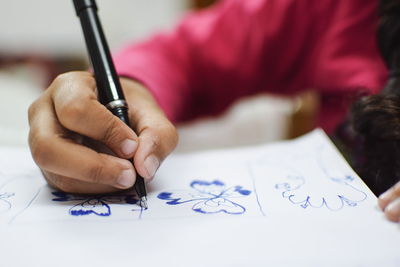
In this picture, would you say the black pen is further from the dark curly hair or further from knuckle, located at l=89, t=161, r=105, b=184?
the dark curly hair

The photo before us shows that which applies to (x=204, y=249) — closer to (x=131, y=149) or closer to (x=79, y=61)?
(x=131, y=149)

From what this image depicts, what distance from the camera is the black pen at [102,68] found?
0.23 meters

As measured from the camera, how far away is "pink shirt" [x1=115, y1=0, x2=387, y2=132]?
1.29ft

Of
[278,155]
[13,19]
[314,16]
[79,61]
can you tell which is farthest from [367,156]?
[13,19]

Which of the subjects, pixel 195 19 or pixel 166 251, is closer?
pixel 166 251

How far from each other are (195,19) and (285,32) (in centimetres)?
12

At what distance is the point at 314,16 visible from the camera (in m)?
0.45

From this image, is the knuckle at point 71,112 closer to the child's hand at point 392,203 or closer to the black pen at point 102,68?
the black pen at point 102,68

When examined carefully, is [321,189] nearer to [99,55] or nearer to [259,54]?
[99,55]

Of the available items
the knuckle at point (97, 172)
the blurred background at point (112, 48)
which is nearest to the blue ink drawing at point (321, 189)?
the knuckle at point (97, 172)

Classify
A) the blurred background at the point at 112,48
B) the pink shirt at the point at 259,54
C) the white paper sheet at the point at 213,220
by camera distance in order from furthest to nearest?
1. the blurred background at the point at 112,48
2. the pink shirt at the point at 259,54
3. the white paper sheet at the point at 213,220

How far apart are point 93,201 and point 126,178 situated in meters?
0.03

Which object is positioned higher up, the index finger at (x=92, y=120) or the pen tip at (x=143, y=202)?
the index finger at (x=92, y=120)

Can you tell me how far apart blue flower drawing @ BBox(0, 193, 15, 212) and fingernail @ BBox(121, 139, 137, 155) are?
7 centimetres
